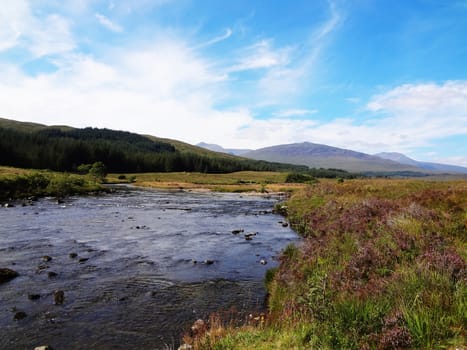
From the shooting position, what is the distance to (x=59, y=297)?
1259 centimetres

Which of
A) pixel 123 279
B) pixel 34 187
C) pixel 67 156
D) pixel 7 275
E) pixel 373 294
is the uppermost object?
pixel 67 156

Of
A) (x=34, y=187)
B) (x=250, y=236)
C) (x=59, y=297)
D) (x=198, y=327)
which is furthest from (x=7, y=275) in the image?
(x=34, y=187)

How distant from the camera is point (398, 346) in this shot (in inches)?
227

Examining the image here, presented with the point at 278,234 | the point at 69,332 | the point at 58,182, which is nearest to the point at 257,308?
the point at 69,332

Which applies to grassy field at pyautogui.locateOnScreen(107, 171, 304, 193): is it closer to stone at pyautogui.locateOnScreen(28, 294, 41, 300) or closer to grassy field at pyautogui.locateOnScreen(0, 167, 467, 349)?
grassy field at pyautogui.locateOnScreen(0, 167, 467, 349)

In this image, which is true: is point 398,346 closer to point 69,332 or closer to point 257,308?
point 257,308

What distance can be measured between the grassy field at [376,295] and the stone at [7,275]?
31.4 ft

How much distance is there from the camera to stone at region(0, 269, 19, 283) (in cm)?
1415

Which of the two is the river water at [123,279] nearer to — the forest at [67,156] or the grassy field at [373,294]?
the grassy field at [373,294]

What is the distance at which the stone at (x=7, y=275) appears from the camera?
14.1 m

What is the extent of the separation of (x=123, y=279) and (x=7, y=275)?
4.84 meters

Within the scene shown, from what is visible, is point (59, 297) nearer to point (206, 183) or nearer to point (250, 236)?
point (250, 236)

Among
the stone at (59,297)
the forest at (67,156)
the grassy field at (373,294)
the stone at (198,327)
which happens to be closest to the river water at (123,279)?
the stone at (59,297)

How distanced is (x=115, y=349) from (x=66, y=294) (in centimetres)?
496
